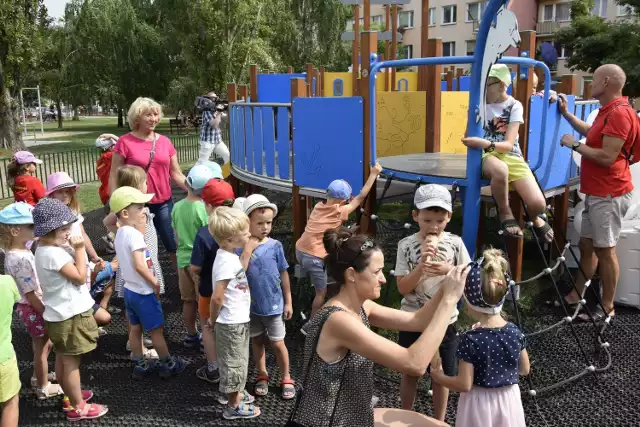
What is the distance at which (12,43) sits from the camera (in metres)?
17.9

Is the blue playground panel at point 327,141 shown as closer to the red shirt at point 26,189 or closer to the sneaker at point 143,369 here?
the sneaker at point 143,369

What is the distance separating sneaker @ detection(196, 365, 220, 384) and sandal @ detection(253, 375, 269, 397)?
0.94 ft

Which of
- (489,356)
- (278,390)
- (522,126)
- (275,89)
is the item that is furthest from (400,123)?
(275,89)

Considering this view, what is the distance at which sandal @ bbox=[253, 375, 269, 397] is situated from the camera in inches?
146

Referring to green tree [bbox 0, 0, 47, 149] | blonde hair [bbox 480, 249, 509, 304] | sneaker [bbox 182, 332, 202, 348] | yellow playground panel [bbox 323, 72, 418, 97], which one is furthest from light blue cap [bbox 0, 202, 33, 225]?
green tree [bbox 0, 0, 47, 149]

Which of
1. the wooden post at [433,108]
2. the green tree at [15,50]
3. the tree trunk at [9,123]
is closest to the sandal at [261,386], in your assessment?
the wooden post at [433,108]

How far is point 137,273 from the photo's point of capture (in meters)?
3.68

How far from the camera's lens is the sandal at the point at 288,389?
12.1 feet

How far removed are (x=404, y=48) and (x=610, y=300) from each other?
147 feet

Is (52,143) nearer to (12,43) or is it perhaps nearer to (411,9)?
(12,43)

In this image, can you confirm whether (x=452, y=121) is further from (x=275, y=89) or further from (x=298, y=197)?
(x=275, y=89)

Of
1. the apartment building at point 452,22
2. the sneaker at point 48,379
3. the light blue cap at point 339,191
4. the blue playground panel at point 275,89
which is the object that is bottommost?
the sneaker at point 48,379

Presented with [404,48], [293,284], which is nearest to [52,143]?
[293,284]

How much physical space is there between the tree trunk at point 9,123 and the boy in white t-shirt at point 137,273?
18670 mm
